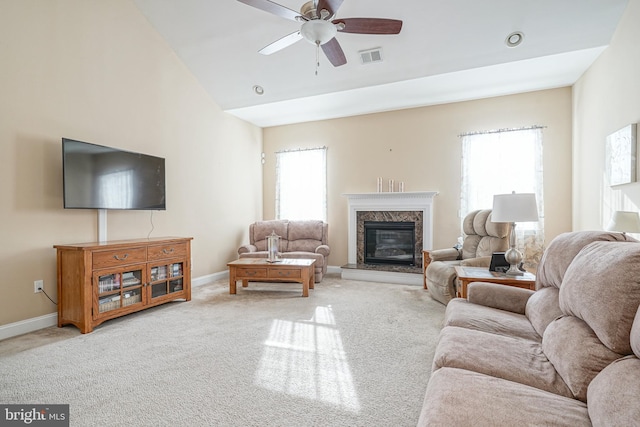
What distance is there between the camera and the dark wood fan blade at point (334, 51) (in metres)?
3.02

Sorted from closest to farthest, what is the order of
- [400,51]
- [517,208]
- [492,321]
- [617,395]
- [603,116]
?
[617,395] < [492,321] < [517,208] < [603,116] < [400,51]

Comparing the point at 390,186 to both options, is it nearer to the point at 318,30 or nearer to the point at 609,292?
the point at 318,30

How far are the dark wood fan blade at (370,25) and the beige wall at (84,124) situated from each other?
9.18ft

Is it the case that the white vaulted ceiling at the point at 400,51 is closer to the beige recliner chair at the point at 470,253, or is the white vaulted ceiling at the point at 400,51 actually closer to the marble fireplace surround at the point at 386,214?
the marble fireplace surround at the point at 386,214

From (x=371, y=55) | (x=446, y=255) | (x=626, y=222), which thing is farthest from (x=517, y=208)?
(x=371, y=55)

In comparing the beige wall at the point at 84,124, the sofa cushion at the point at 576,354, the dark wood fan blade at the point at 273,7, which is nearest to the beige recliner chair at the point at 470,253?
the sofa cushion at the point at 576,354

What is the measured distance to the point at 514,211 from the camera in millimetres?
2824

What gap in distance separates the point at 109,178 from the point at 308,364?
2.90m

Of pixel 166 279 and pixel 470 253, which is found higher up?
pixel 470 253

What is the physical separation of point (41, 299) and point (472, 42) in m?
5.34

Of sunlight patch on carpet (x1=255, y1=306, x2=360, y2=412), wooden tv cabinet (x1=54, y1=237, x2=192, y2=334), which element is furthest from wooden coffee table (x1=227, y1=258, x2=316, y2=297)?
sunlight patch on carpet (x1=255, y1=306, x2=360, y2=412)

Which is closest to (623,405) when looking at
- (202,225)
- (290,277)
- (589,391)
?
(589,391)

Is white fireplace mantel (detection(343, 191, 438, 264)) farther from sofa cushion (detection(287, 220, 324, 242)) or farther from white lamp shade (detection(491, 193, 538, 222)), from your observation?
white lamp shade (detection(491, 193, 538, 222))

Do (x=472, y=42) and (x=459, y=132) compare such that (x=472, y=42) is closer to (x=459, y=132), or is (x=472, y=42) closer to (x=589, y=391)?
(x=459, y=132)
